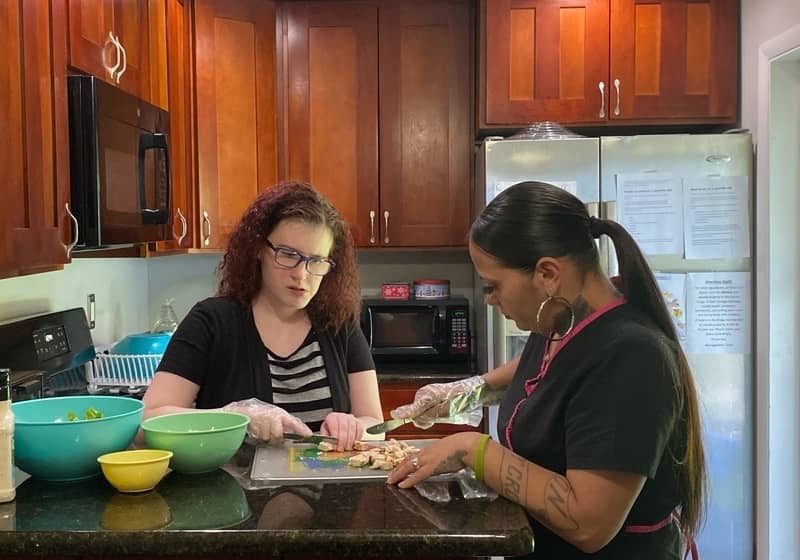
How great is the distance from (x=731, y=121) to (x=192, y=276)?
236cm

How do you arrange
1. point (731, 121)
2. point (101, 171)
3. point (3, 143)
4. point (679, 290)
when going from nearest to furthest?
1. point (3, 143)
2. point (101, 171)
3. point (679, 290)
4. point (731, 121)

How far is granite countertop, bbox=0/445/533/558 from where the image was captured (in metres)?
1.09

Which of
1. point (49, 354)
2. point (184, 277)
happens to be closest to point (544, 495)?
point (49, 354)

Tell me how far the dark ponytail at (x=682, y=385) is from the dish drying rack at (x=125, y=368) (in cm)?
185

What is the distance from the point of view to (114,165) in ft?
6.40

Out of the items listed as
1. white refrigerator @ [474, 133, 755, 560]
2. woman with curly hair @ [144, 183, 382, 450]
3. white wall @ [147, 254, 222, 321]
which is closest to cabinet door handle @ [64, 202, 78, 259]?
woman with curly hair @ [144, 183, 382, 450]

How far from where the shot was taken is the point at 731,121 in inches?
115

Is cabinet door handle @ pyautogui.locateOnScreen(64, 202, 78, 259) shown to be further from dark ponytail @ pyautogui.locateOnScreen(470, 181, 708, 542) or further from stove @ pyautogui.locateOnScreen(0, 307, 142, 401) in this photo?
dark ponytail @ pyautogui.locateOnScreen(470, 181, 708, 542)

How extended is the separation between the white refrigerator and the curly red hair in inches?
44.8

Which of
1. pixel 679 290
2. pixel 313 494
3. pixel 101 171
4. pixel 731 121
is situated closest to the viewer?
pixel 313 494

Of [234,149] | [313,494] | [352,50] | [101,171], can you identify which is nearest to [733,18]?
[352,50]

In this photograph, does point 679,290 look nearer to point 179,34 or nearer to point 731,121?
point 731,121

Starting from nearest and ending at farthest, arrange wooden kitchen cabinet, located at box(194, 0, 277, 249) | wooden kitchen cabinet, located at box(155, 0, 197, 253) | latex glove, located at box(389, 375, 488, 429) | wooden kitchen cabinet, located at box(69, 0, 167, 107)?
latex glove, located at box(389, 375, 488, 429)
wooden kitchen cabinet, located at box(69, 0, 167, 107)
wooden kitchen cabinet, located at box(155, 0, 197, 253)
wooden kitchen cabinet, located at box(194, 0, 277, 249)

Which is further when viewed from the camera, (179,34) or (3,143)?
(179,34)
